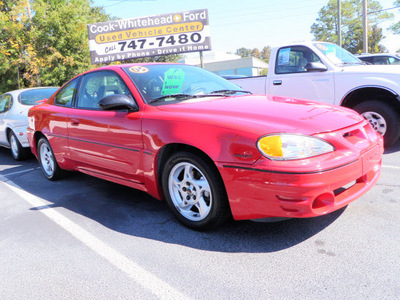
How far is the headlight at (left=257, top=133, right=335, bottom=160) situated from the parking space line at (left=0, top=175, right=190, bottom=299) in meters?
1.11

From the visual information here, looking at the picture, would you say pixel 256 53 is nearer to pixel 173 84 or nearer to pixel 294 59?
pixel 294 59

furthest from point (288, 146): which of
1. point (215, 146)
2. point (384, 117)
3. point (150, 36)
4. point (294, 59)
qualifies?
point (150, 36)

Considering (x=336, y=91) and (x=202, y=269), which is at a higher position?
(x=336, y=91)

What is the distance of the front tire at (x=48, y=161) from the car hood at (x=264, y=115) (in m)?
2.42

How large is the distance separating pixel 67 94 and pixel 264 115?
2947 mm

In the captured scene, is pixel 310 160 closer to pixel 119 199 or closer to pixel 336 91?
pixel 119 199

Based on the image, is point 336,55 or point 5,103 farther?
point 5,103

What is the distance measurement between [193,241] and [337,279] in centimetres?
114

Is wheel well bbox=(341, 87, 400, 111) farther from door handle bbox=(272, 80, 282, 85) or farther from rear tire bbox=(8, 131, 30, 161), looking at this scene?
rear tire bbox=(8, 131, 30, 161)

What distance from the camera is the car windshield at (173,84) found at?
341 centimetres

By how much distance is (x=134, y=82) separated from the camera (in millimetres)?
3459

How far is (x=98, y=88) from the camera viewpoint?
400cm

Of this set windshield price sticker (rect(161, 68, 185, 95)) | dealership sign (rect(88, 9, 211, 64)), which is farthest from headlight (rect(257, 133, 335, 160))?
dealership sign (rect(88, 9, 211, 64))

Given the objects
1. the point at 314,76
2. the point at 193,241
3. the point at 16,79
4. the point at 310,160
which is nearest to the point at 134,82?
the point at 193,241
